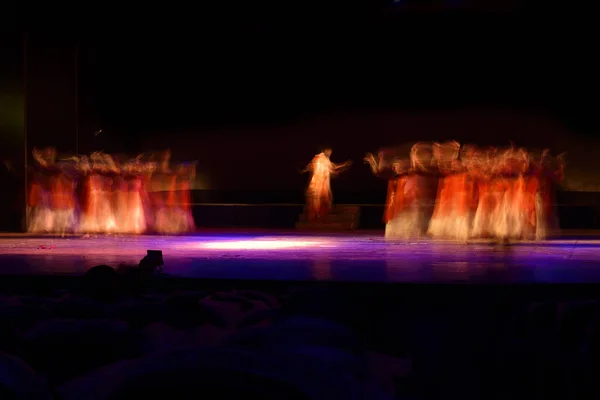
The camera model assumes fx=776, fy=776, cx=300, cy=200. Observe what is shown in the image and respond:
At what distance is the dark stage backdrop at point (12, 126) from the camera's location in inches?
476

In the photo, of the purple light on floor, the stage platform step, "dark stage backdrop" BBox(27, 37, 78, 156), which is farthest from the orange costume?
"dark stage backdrop" BBox(27, 37, 78, 156)

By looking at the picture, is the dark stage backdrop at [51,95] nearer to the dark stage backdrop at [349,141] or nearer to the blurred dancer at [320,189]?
the dark stage backdrop at [349,141]

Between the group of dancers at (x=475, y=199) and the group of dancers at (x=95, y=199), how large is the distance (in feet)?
11.4

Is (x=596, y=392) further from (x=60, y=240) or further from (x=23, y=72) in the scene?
(x=23, y=72)

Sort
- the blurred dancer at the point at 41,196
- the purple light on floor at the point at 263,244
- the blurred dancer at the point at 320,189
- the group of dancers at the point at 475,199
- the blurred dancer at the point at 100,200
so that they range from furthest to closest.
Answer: the blurred dancer at the point at 320,189, the blurred dancer at the point at 41,196, the blurred dancer at the point at 100,200, the group of dancers at the point at 475,199, the purple light on floor at the point at 263,244

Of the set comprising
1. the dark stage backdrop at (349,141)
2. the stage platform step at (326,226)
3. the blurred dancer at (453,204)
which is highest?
the dark stage backdrop at (349,141)

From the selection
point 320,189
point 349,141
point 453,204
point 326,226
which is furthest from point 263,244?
point 349,141

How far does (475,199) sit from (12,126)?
717 cm

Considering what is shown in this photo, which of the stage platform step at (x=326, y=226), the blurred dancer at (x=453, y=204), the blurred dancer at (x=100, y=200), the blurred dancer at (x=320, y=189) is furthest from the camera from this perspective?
the blurred dancer at (x=320, y=189)

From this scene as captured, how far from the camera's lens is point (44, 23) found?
1095cm

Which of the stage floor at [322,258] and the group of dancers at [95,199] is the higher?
the group of dancers at [95,199]

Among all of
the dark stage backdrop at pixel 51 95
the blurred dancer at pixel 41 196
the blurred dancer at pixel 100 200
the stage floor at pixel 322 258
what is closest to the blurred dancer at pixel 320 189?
the stage floor at pixel 322 258

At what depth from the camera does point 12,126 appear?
12148 millimetres

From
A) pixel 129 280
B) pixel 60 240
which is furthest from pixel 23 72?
pixel 129 280
